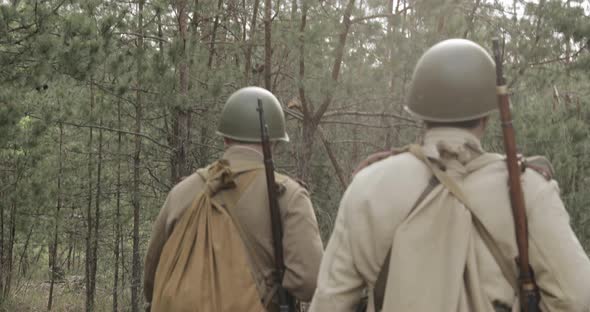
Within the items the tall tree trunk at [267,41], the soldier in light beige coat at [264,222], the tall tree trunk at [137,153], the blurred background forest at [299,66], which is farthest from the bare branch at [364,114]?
the soldier in light beige coat at [264,222]

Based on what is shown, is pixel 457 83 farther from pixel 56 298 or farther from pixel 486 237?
pixel 56 298

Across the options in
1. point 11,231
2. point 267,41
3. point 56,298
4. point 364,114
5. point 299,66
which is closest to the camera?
point 267,41

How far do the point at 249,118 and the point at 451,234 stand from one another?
1656 mm

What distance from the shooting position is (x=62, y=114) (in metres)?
9.44

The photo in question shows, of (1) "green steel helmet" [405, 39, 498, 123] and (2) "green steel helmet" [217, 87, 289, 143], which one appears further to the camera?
(2) "green steel helmet" [217, 87, 289, 143]

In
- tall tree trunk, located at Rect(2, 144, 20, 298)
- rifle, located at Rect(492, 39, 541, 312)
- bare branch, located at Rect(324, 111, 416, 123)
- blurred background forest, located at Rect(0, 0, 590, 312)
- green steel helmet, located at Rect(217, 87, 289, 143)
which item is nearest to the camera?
rifle, located at Rect(492, 39, 541, 312)

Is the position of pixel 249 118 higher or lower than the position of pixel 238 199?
higher

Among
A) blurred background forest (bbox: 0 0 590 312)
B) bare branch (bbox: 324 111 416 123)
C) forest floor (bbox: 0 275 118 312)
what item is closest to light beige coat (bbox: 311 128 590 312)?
blurred background forest (bbox: 0 0 590 312)

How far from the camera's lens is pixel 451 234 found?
2250 millimetres

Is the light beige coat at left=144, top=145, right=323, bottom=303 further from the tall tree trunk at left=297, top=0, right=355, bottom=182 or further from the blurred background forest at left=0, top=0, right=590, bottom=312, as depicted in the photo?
the tall tree trunk at left=297, top=0, right=355, bottom=182

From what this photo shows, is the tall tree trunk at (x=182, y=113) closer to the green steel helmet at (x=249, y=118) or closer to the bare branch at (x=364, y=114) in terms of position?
the bare branch at (x=364, y=114)

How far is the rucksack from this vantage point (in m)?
3.31

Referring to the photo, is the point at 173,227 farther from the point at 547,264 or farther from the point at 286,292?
the point at 547,264

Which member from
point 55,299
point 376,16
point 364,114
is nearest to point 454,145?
point 376,16
